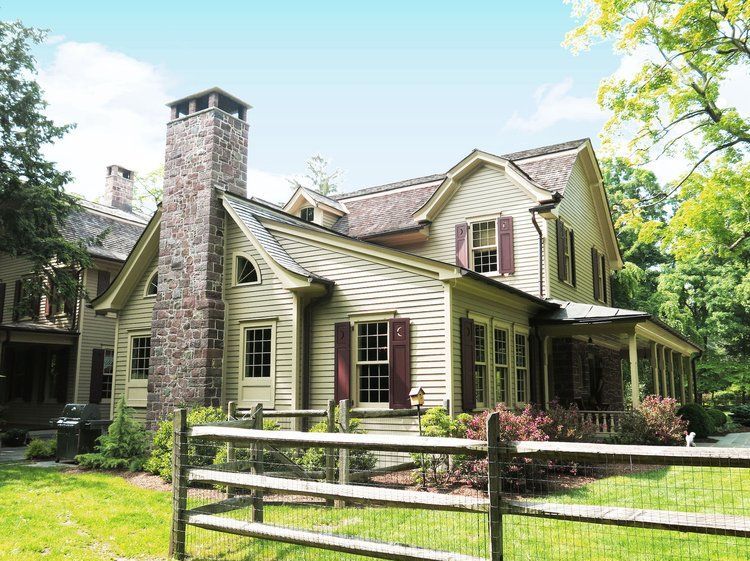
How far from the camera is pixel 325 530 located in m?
6.53

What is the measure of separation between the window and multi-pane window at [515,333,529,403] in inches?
252

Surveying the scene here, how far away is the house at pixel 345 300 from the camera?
1223 cm

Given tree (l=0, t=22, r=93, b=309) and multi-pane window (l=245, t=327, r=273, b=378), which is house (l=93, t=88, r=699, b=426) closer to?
multi-pane window (l=245, t=327, r=273, b=378)

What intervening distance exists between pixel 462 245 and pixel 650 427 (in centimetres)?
659

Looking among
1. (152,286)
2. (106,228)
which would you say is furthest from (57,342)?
(152,286)

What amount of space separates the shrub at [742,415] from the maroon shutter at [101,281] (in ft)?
88.8

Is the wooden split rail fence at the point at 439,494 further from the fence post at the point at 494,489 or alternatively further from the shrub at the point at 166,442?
the shrub at the point at 166,442

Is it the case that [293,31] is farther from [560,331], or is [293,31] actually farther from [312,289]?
[560,331]

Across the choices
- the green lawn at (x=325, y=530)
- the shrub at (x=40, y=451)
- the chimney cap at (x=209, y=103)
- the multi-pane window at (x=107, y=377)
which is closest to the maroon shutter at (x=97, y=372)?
the multi-pane window at (x=107, y=377)

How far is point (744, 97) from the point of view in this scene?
54.2 feet

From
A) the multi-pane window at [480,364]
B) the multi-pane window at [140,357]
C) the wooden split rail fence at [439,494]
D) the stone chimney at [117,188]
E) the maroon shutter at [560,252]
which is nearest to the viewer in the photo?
the wooden split rail fence at [439,494]

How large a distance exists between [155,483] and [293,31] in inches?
322

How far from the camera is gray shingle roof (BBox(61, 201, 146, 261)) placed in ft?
76.1

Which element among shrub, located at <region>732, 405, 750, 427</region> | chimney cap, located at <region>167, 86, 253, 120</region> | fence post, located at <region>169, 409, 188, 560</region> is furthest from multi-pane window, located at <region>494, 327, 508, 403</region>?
shrub, located at <region>732, 405, 750, 427</region>
